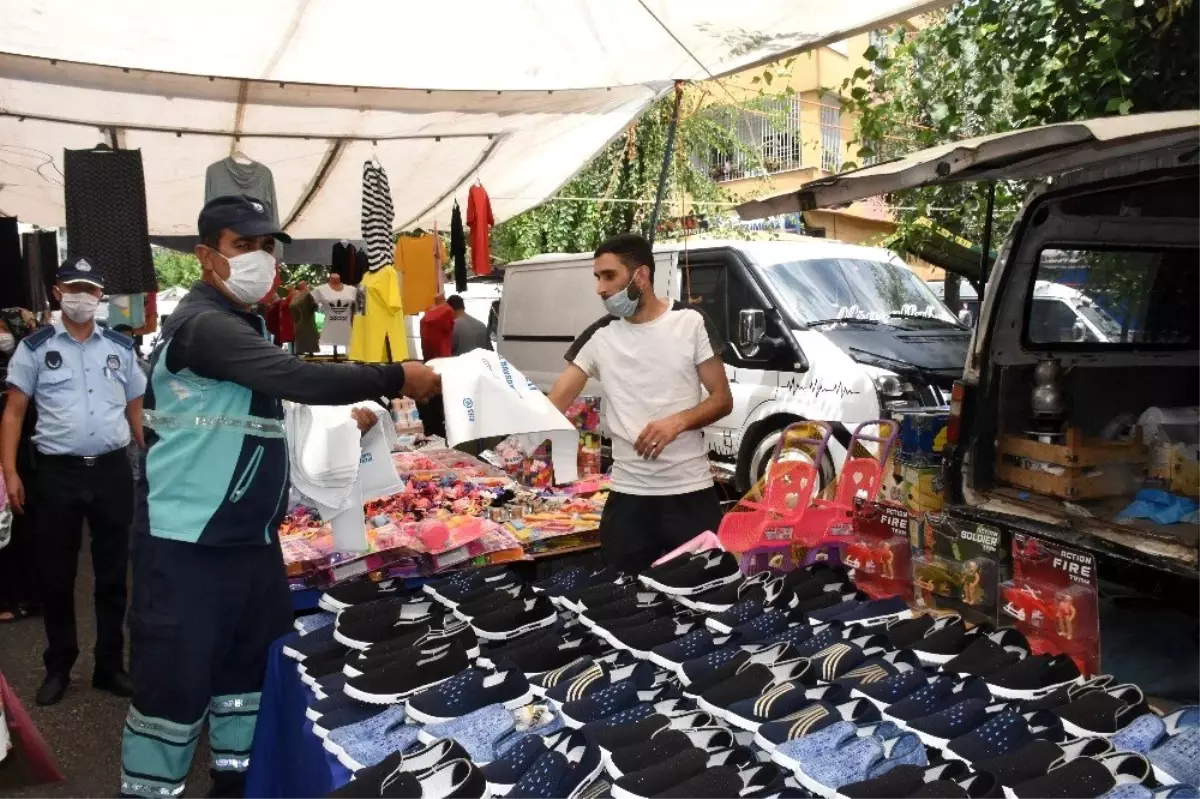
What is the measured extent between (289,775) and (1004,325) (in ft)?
11.9

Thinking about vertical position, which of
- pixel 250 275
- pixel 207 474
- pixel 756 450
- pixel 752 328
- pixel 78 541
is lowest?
pixel 756 450

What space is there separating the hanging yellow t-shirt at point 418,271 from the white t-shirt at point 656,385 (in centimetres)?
411

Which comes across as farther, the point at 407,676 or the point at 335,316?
the point at 335,316

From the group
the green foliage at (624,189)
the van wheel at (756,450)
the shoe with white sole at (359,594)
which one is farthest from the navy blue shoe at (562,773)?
the green foliage at (624,189)

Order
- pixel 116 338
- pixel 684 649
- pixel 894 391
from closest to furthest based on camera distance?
1. pixel 684 649
2. pixel 116 338
3. pixel 894 391

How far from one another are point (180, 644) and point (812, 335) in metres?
6.32

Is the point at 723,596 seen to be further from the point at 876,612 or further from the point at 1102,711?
the point at 1102,711

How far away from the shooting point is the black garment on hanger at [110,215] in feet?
19.3

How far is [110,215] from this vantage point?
5949mm

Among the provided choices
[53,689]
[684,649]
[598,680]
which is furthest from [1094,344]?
[53,689]

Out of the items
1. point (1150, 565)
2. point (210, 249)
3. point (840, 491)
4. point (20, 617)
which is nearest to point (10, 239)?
point (20, 617)

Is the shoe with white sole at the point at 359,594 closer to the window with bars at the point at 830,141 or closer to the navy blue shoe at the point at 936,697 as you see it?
the navy blue shoe at the point at 936,697

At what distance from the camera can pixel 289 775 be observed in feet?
8.32

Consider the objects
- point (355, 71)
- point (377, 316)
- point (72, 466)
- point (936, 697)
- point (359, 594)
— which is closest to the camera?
point (936, 697)
